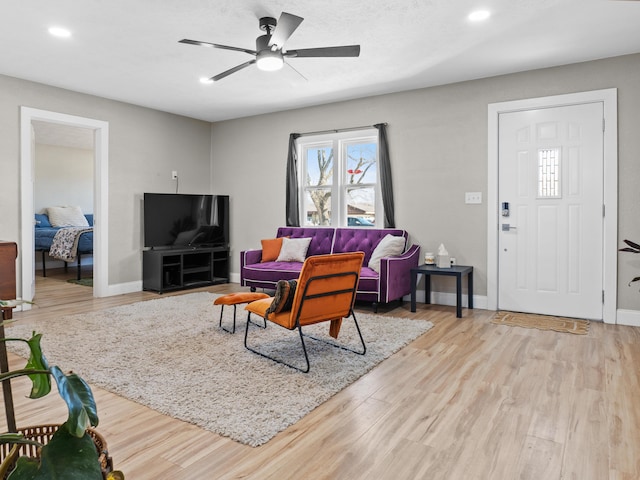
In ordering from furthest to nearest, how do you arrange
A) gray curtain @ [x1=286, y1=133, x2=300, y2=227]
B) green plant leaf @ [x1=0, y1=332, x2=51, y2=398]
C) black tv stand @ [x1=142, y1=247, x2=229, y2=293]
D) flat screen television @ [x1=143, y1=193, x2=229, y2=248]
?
gray curtain @ [x1=286, y1=133, x2=300, y2=227] → flat screen television @ [x1=143, y1=193, x2=229, y2=248] → black tv stand @ [x1=142, y1=247, x2=229, y2=293] → green plant leaf @ [x1=0, y1=332, x2=51, y2=398]

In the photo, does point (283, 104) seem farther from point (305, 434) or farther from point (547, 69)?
point (305, 434)

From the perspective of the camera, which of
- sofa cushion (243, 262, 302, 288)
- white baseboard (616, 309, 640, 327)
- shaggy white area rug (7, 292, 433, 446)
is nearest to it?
shaggy white area rug (7, 292, 433, 446)

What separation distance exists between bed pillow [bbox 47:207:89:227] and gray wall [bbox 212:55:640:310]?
4592mm

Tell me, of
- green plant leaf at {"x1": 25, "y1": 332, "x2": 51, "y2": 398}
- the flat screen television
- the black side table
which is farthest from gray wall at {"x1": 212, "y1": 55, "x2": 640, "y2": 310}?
green plant leaf at {"x1": 25, "y1": 332, "x2": 51, "y2": 398}

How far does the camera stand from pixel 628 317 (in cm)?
418

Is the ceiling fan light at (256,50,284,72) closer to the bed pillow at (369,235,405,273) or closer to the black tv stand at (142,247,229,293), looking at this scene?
the bed pillow at (369,235,405,273)

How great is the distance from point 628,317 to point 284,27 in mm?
4069

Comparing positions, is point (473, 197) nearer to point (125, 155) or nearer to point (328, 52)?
point (328, 52)

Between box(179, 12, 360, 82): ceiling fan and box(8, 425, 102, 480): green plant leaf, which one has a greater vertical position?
box(179, 12, 360, 82): ceiling fan

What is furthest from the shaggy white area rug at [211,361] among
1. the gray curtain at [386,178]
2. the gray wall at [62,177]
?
the gray wall at [62,177]

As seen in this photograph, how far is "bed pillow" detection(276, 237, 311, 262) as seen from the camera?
5.75m

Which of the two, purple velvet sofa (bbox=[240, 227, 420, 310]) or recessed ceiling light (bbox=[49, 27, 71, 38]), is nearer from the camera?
recessed ceiling light (bbox=[49, 27, 71, 38])

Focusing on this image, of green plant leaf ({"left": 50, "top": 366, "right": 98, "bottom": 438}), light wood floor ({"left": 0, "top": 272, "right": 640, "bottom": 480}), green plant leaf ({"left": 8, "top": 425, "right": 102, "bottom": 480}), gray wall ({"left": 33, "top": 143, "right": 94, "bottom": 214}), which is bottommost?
light wood floor ({"left": 0, "top": 272, "right": 640, "bottom": 480})

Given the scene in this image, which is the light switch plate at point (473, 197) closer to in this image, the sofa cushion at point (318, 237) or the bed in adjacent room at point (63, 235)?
the sofa cushion at point (318, 237)
